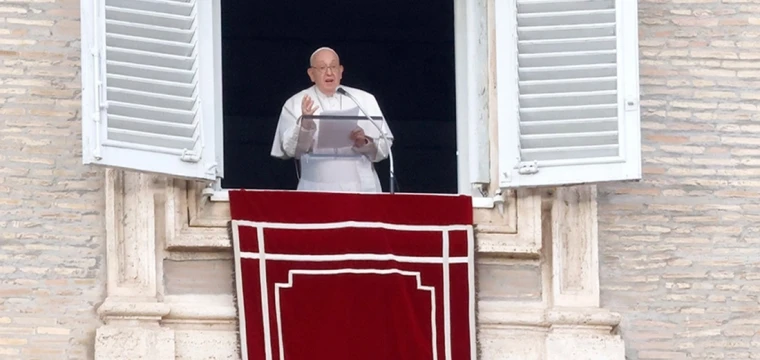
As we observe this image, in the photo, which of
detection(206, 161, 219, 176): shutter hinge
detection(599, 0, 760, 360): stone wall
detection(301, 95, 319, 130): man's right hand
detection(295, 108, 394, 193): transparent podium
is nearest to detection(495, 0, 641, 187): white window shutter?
detection(599, 0, 760, 360): stone wall

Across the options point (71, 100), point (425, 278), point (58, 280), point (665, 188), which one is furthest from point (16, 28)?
point (665, 188)

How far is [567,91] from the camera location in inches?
436

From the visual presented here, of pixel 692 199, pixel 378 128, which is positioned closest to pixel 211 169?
pixel 378 128

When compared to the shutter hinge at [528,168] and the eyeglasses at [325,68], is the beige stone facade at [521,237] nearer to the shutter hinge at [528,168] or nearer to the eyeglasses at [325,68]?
the shutter hinge at [528,168]

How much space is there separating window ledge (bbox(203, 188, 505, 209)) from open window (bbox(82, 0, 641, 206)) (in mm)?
14

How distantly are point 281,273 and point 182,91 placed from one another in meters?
0.85

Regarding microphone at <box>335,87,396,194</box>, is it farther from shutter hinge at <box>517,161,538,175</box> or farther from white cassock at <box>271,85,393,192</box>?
shutter hinge at <box>517,161,538,175</box>

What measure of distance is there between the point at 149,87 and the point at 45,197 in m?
0.65

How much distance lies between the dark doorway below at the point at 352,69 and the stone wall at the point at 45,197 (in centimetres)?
334

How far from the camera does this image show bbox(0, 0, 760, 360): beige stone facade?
35.7ft

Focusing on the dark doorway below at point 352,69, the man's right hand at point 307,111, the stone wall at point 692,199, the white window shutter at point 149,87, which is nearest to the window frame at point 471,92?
the white window shutter at point 149,87

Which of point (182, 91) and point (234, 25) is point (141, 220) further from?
point (234, 25)

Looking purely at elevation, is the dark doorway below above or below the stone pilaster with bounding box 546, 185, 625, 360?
above

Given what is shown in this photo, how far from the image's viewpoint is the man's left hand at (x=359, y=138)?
11258 millimetres
